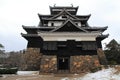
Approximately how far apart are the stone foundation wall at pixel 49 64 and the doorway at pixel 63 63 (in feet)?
→ 2.82

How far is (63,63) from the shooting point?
3288cm

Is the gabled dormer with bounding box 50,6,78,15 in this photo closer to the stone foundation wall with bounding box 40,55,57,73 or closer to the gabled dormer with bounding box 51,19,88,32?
the gabled dormer with bounding box 51,19,88,32

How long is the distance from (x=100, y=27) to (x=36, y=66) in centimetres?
1208

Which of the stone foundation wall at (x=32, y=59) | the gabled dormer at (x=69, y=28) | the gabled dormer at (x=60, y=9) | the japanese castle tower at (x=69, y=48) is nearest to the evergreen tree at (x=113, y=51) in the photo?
the gabled dormer at (x=60, y=9)

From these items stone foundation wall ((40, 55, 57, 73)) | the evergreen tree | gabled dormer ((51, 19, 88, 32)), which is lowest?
stone foundation wall ((40, 55, 57, 73))

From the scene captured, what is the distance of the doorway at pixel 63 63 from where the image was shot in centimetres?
3178

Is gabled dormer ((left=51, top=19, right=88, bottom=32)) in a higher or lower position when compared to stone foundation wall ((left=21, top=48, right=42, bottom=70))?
higher

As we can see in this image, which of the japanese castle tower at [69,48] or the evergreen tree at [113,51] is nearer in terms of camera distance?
the japanese castle tower at [69,48]

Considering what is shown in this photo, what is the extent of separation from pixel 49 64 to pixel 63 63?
249 centimetres

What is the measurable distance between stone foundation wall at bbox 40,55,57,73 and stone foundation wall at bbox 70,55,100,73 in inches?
89.0

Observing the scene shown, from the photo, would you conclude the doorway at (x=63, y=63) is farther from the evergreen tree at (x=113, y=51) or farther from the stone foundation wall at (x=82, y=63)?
the evergreen tree at (x=113, y=51)

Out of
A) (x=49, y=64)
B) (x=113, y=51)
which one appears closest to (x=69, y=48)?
(x=49, y=64)

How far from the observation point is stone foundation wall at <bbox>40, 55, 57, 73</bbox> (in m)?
30.9

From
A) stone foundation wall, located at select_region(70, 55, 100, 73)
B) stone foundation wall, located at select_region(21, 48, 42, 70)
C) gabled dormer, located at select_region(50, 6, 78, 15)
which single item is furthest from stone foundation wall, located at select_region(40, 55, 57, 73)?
gabled dormer, located at select_region(50, 6, 78, 15)
